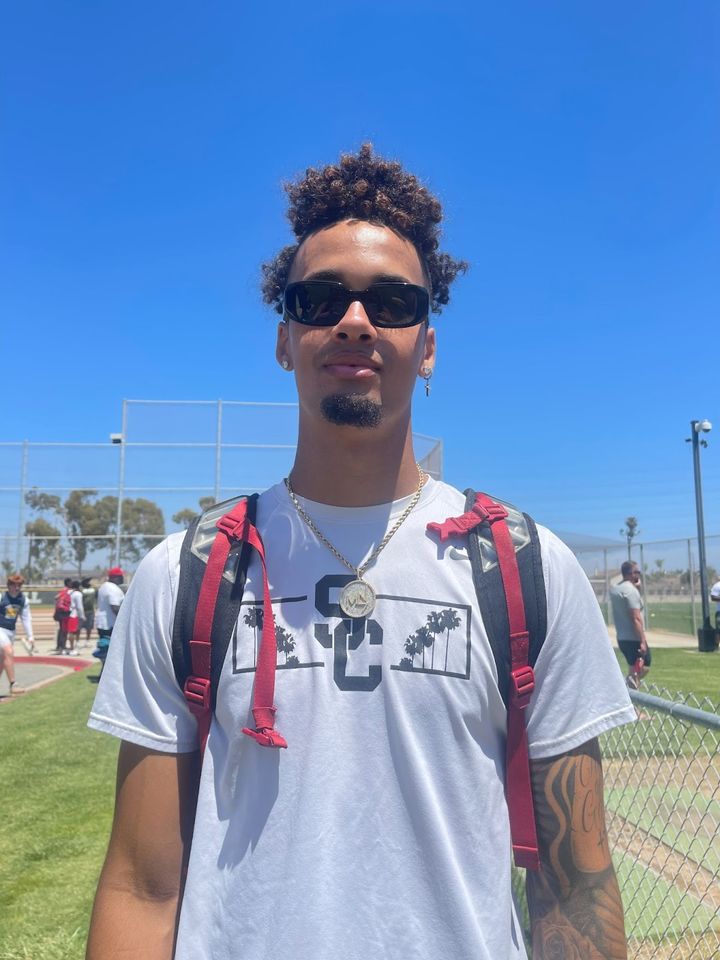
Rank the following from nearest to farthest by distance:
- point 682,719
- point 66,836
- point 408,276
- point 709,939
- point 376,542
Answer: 1. point 376,542
2. point 408,276
3. point 682,719
4. point 709,939
5. point 66,836

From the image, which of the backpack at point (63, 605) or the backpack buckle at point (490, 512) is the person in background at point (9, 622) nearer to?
the backpack at point (63, 605)

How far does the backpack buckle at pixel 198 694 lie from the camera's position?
1.50 metres

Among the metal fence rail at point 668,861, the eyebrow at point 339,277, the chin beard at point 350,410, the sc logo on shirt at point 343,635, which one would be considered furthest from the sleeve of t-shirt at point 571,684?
the metal fence rail at point 668,861

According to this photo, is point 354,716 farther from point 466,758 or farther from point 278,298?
point 278,298

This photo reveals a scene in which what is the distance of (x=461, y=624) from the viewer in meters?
1.56

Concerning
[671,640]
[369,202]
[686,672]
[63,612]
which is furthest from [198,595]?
[671,640]

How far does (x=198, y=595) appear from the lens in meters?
1.57

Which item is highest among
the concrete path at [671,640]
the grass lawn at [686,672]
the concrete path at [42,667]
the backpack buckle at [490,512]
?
the backpack buckle at [490,512]

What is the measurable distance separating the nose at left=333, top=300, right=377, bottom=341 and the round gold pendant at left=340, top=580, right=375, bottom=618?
23.7 inches

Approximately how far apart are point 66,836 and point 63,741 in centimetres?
321

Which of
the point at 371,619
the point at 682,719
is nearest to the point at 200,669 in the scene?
the point at 371,619

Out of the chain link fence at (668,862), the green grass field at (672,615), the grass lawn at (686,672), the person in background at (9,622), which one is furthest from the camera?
the green grass field at (672,615)

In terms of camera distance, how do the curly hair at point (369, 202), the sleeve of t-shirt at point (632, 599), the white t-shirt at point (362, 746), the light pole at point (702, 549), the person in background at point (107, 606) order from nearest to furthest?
the white t-shirt at point (362, 746), the curly hair at point (369, 202), the sleeve of t-shirt at point (632, 599), the person in background at point (107, 606), the light pole at point (702, 549)

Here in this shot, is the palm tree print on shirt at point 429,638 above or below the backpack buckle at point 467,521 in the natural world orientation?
below
